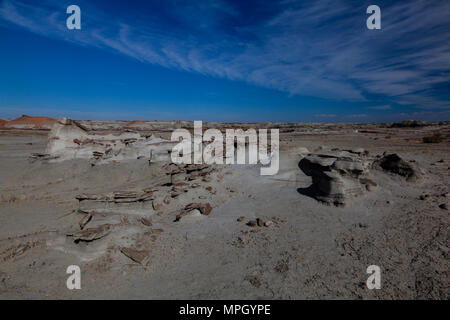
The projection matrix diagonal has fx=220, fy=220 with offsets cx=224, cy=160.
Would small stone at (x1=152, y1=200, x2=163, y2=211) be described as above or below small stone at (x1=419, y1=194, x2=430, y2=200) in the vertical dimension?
below

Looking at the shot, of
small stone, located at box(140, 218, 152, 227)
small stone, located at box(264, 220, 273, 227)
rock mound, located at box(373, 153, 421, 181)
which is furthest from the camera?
rock mound, located at box(373, 153, 421, 181)

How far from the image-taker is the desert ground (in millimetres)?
2812

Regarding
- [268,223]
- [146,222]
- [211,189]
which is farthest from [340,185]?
[146,222]

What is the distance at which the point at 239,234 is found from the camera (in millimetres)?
4094

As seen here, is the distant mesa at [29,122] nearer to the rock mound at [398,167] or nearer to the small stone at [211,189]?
the small stone at [211,189]

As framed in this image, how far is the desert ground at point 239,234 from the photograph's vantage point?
111 inches

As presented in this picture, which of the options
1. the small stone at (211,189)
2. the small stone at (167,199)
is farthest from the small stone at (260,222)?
the small stone at (167,199)

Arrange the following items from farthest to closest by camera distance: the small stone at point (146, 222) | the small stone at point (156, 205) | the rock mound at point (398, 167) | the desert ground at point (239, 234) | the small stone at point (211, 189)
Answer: the small stone at point (211, 189)
the rock mound at point (398, 167)
the small stone at point (156, 205)
the small stone at point (146, 222)
the desert ground at point (239, 234)

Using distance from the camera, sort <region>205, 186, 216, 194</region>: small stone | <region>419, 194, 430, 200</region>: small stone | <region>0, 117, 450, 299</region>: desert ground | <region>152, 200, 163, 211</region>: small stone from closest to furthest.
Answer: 1. <region>0, 117, 450, 299</region>: desert ground
2. <region>419, 194, 430, 200</region>: small stone
3. <region>152, 200, 163, 211</region>: small stone
4. <region>205, 186, 216, 194</region>: small stone

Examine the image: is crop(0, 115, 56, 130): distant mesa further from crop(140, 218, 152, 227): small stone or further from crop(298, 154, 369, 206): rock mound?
crop(298, 154, 369, 206): rock mound

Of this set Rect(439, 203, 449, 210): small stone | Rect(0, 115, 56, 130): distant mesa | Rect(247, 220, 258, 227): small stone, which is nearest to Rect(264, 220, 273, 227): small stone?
Rect(247, 220, 258, 227): small stone

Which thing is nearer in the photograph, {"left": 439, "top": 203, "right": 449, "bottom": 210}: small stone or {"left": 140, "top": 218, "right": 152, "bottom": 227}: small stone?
{"left": 439, "top": 203, "right": 449, "bottom": 210}: small stone

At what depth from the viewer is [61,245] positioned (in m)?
3.67
